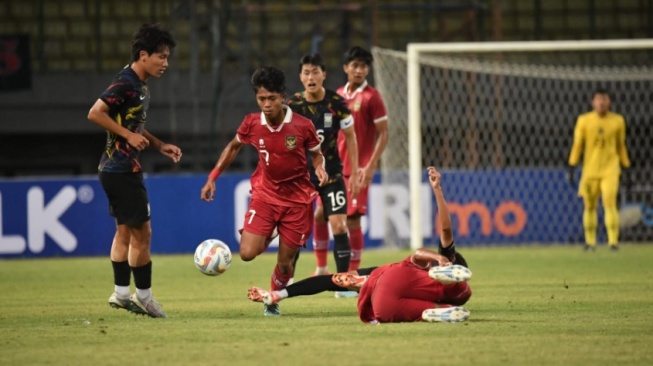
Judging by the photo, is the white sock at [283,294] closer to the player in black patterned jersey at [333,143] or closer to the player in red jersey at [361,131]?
the player in black patterned jersey at [333,143]

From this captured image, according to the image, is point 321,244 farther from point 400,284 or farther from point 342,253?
point 400,284

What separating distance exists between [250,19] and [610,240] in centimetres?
807

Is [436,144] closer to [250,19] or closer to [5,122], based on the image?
[250,19]

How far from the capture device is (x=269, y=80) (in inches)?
337

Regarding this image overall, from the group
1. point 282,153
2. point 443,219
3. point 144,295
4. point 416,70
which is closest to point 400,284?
point 443,219

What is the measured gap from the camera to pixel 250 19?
21.5 metres

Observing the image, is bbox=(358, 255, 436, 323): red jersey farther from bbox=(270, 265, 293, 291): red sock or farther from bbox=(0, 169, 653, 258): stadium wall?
bbox=(0, 169, 653, 258): stadium wall

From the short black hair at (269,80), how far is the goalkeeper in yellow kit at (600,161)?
8281 mm

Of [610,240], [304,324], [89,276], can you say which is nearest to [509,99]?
[610,240]

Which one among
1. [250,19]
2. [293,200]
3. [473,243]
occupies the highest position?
[250,19]

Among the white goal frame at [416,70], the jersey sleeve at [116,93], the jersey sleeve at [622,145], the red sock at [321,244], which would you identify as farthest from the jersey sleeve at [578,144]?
the jersey sleeve at [116,93]

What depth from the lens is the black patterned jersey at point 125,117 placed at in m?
8.43

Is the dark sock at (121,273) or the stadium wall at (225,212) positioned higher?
the dark sock at (121,273)

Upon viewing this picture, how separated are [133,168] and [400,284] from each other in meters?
2.05
